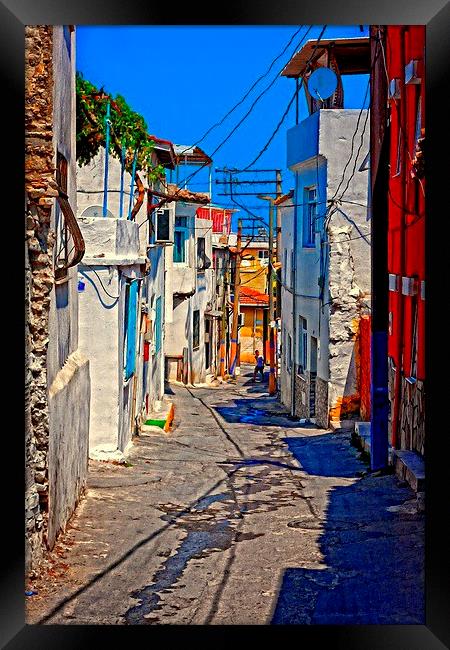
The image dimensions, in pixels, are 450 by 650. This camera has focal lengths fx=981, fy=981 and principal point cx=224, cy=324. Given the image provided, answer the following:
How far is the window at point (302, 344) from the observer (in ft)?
71.1

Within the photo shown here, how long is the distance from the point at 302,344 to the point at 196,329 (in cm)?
1149

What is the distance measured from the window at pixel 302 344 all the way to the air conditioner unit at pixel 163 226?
361 cm

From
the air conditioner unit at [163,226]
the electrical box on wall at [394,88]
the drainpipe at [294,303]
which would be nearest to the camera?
the electrical box on wall at [394,88]

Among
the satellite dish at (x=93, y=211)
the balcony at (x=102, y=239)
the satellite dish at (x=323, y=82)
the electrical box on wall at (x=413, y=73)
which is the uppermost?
the satellite dish at (x=323, y=82)

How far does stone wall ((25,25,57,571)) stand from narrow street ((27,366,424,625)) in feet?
2.51

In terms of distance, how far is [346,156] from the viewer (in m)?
18.7

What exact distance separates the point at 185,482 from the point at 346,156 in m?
8.52

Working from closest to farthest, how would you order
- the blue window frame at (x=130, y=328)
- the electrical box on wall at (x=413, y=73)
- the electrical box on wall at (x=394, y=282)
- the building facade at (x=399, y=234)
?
the electrical box on wall at (x=413, y=73) → the building facade at (x=399, y=234) → the electrical box on wall at (x=394, y=282) → the blue window frame at (x=130, y=328)

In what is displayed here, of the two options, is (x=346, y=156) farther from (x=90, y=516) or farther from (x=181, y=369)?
(x=181, y=369)

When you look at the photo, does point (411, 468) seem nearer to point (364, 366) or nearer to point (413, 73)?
point (413, 73)

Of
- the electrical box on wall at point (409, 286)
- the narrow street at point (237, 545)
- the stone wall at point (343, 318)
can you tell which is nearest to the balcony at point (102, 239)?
the narrow street at point (237, 545)

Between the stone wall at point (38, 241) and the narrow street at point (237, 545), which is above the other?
the stone wall at point (38, 241)
